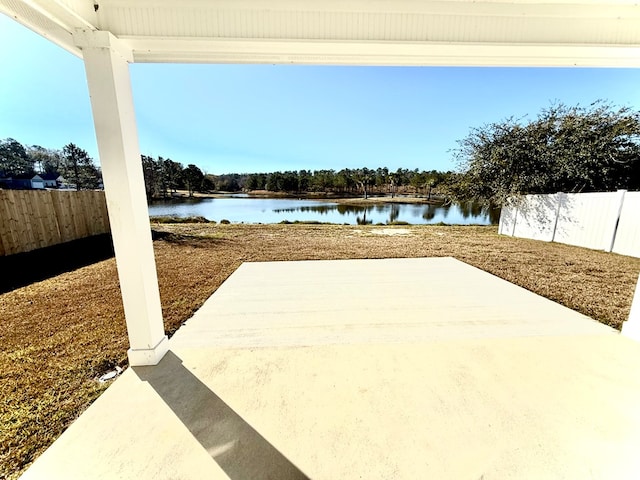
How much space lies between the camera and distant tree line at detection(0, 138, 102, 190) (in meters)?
25.0

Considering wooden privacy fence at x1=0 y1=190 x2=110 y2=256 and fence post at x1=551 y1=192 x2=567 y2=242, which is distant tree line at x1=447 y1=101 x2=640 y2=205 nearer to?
fence post at x1=551 y1=192 x2=567 y2=242

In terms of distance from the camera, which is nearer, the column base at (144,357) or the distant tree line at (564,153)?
the column base at (144,357)

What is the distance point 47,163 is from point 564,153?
4962 centimetres

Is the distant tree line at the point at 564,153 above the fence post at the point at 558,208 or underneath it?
above

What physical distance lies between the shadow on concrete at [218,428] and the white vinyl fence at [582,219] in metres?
7.64

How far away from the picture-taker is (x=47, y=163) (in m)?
32.2

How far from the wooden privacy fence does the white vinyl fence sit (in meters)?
11.8

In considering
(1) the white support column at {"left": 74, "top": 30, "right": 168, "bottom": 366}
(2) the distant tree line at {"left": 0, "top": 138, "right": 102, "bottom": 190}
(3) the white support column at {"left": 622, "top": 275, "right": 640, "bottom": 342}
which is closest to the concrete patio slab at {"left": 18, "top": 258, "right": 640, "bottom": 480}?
(3) the white support column at {"left": 622, "top": 275, "right": 640, "bottom": 342}

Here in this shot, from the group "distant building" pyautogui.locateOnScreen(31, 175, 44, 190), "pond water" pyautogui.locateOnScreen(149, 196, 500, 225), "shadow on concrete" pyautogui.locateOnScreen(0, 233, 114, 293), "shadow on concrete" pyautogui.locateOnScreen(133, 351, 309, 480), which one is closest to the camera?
"shadow on concrete" pyautogui.locateOnScreen(133, 351, 309, 480)

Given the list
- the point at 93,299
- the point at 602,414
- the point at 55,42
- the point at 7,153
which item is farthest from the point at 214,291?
the point at 7,153

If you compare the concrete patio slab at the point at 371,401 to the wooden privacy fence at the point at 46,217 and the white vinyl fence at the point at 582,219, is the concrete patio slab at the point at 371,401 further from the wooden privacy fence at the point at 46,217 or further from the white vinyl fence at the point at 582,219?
the wooden privacy fence at the point at 46,217

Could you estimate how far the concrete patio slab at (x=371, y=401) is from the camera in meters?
1.15

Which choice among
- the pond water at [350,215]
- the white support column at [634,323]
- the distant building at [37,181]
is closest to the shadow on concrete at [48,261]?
the white support column at [634,323]

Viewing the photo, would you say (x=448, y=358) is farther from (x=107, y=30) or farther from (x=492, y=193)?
(x=492, y=193)
